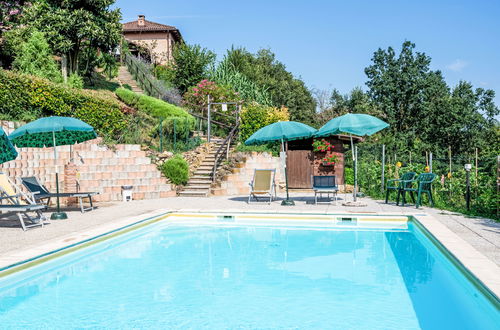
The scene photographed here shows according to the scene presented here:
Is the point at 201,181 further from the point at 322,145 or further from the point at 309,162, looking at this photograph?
the point at 322,145

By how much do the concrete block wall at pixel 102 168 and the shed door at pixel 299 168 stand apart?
4.80 m

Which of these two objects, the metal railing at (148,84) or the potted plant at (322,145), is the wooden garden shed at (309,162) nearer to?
the potted plant at (322,145)

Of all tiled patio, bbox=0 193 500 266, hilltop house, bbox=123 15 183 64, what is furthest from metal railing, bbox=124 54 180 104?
tiled patio, bbox=0 193 500 266

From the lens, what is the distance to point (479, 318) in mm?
3738

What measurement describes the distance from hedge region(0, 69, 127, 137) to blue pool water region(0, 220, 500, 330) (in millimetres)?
7063

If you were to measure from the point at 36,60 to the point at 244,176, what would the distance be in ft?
31.4

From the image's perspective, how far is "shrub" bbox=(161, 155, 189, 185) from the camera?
14.4 meters

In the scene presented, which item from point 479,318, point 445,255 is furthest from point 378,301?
point 445,255

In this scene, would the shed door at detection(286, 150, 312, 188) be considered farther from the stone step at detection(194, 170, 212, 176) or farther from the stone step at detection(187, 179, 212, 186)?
the stone step at detection(187, 179, 212, 186)

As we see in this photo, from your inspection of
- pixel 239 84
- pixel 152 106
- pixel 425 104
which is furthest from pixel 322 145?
pixel 425 104

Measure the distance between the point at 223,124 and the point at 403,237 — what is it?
1217 centimetres

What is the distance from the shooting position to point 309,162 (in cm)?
1596

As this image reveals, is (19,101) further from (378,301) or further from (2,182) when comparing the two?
(378,301)

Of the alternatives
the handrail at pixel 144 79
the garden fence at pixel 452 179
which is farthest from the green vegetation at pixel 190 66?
the garden fence at pixel 452 179
